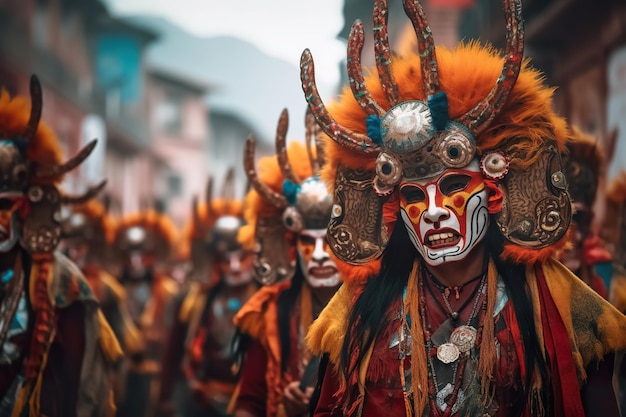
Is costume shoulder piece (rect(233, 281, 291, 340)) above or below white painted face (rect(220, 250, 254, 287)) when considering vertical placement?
above

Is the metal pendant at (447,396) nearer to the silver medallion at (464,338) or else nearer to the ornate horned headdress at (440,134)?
the silver medallion at (464,338)

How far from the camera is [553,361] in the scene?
366 centimetres

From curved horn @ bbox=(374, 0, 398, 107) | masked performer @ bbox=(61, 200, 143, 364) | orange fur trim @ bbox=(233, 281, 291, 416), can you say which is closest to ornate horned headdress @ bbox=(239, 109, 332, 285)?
orange fur trim @ bbox=(233, 281, 291, 416)

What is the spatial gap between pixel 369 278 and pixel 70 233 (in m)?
6.99

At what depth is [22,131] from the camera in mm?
5742

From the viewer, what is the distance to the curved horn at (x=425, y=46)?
12.7 feet

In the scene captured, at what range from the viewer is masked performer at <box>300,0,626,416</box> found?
12.1 ft

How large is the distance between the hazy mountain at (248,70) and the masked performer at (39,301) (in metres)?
1.49

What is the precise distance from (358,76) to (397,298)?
1075 millimetres

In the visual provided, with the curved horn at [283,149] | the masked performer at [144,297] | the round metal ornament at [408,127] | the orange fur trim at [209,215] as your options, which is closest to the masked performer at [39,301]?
the curved horn at [283,149]

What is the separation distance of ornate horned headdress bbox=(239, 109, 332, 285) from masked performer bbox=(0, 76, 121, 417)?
1160 mm

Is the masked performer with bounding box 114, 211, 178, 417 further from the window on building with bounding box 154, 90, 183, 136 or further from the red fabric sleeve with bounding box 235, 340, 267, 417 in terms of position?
the window on building with bounding box 154, 90, 183, 136

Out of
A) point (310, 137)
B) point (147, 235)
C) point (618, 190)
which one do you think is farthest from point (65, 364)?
point (147, 235)

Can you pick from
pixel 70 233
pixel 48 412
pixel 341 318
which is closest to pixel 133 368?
pixel 70 233
